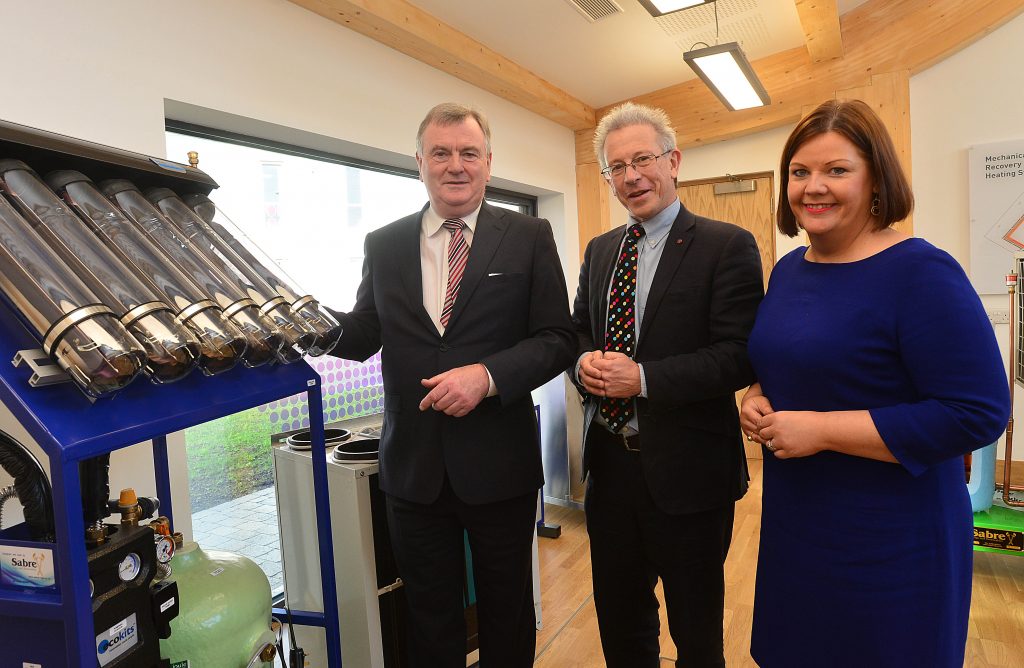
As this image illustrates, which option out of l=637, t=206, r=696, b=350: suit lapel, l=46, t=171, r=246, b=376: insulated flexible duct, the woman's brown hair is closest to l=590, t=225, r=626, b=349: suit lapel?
l=637, t=206, r=696, b=350: suit lapel

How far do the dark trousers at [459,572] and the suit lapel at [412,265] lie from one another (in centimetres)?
44

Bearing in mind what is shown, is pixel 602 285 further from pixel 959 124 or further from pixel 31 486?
pixel 959 124

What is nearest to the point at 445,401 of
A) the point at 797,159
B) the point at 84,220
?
the point at 84,220

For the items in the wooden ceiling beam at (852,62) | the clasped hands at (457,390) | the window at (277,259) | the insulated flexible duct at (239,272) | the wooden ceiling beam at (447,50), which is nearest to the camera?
the insulated flexible duct at (239,272)

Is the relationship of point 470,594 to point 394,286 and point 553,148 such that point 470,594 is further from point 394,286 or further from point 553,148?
point 553,148

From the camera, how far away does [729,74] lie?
363cm

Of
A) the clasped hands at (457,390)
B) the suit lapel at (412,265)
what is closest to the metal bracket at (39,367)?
the clasped hands at (457,390)

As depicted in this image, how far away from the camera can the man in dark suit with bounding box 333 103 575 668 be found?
1.54m

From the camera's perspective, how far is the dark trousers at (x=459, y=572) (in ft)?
5.13

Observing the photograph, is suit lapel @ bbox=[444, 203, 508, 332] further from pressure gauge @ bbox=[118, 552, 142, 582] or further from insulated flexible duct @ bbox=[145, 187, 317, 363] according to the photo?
pressure gauge @ bbox=[118, 552, 142, 582]

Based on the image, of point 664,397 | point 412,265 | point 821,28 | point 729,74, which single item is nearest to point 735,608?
point 664,397

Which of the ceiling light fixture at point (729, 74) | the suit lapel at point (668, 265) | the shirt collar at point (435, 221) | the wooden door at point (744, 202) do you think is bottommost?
the suit lapel at point (668, 265)

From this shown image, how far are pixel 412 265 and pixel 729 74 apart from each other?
283cm

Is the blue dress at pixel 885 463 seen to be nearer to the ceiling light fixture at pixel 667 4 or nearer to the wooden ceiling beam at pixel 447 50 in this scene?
the ceiling light fixture at pixel 667 4
